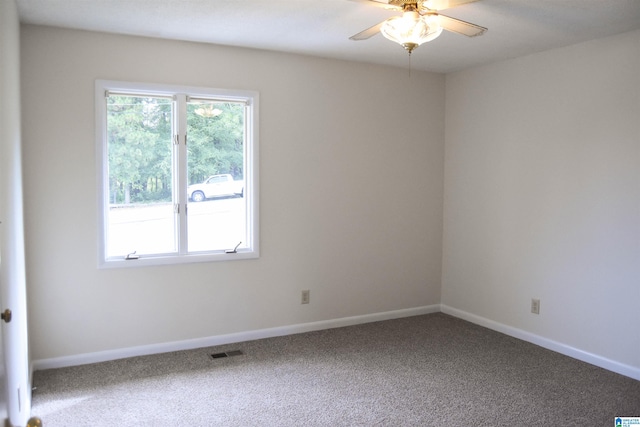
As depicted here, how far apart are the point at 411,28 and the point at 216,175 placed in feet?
7.19

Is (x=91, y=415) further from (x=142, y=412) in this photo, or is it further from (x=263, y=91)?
(x=263, y=91)

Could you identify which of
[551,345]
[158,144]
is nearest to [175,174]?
[158,144]

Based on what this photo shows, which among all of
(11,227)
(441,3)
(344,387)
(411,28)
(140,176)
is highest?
(441,3)

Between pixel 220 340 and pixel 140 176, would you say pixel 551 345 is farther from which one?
pixel 140 176

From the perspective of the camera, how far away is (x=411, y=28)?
2643mm

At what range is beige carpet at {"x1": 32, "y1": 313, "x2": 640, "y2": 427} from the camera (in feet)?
10.1

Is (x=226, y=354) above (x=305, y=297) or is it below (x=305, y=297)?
below

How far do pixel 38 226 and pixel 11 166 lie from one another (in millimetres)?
1056

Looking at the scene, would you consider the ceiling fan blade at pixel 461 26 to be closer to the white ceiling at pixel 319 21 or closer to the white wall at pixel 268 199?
the white ceiling at pixel 319 21

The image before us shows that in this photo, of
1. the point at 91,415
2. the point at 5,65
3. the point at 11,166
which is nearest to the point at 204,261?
the point at 91,415

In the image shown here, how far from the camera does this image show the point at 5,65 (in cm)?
254

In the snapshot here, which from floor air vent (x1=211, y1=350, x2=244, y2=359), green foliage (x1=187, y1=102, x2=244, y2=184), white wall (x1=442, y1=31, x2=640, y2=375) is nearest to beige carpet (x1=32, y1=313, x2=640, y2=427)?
floor air vent (x1=211, y1=350, x2=244, y2=359)

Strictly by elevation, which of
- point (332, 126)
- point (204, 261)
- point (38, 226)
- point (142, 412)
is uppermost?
point (332, 126)

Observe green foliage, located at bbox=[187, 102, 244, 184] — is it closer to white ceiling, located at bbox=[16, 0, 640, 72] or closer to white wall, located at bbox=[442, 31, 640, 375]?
white ceiling, located at bbox=[16, 0, 640, 72]
